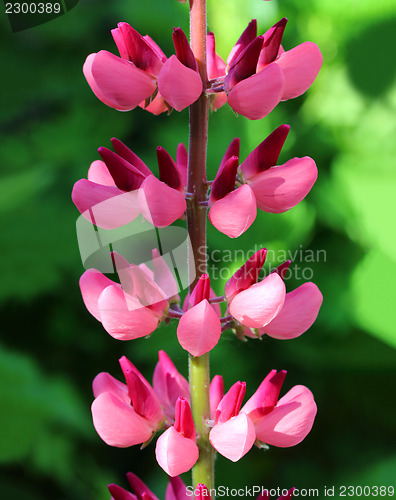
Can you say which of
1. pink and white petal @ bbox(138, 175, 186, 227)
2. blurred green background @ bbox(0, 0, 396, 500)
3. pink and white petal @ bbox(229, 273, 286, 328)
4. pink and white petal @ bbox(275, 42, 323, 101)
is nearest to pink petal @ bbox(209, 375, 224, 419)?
pink and white petal @ bbox(229, 273, 286, 328)

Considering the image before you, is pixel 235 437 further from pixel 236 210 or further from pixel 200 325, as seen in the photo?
pixel 236 210

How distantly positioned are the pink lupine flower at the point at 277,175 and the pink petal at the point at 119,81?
0.13 metres

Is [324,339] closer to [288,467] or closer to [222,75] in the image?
[288,467]

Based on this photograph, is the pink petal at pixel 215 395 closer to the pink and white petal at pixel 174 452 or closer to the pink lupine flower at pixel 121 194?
the pink and white petal at pixel 174 452

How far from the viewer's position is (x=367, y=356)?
151 centimetres

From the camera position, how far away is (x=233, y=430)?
0.60 meters

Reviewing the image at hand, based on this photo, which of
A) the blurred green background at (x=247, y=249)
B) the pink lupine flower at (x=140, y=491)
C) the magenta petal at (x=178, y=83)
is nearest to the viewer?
the magenta petal at (x=178, y=83)

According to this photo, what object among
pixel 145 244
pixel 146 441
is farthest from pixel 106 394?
pixel 145 244

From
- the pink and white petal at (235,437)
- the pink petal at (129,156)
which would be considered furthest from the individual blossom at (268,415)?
the pink petal at (129,156)

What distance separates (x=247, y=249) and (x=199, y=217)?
3.27ft

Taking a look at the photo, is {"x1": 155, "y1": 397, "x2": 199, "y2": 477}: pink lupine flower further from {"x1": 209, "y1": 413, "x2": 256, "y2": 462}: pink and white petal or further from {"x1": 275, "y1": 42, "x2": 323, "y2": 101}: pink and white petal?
{"x1": 275, "y1": 42, "x2": 323, "y2": 101}: pink and white petal

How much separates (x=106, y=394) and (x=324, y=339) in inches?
39.2

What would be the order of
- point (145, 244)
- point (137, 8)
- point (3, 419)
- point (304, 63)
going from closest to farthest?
point (304, 63) < point (145, 244) < point (3, 419) < point (137, 8)

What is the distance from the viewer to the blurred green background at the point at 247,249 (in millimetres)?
1451
